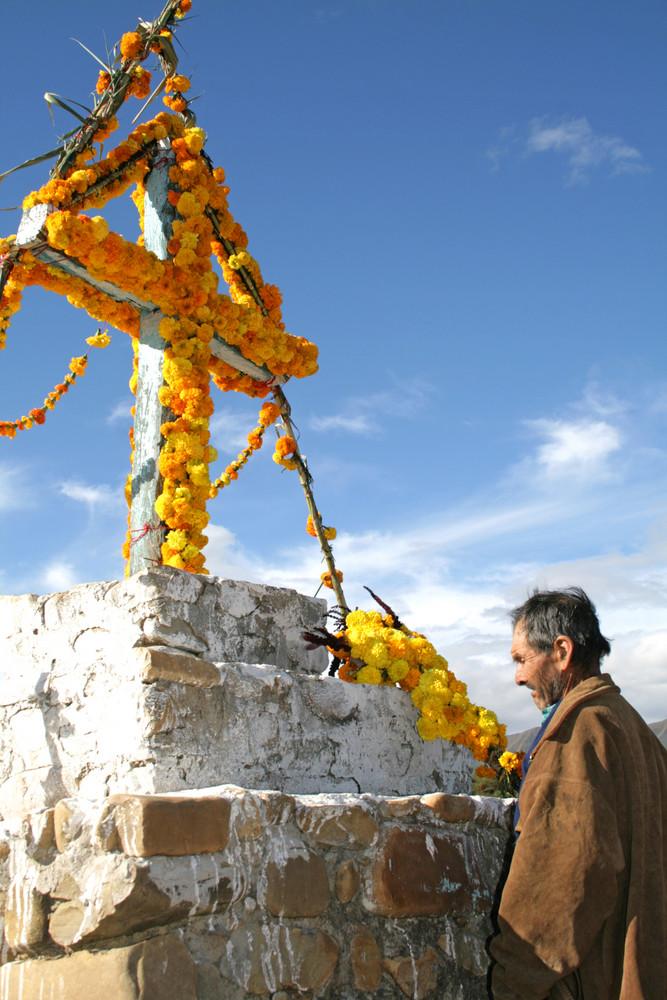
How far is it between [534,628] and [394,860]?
83 cm

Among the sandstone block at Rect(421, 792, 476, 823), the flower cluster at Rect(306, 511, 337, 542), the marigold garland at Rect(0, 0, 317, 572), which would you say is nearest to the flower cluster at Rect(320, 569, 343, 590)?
the flower cluster at Rect(306, 511, 337, 542)

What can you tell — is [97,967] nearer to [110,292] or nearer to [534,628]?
[534,628]

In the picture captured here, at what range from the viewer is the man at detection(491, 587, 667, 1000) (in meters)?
1.80

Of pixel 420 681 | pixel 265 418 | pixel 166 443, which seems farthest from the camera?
pixel 265 418

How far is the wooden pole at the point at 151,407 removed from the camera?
12.8 feet

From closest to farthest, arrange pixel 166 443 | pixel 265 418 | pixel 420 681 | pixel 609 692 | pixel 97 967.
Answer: pixel 97 967, pixel 609 692, pixel 420 681, pixel 166 443, pixel 265 418

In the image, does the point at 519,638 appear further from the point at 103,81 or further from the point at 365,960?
the point at 103,81

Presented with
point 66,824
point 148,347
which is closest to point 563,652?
point 66,824

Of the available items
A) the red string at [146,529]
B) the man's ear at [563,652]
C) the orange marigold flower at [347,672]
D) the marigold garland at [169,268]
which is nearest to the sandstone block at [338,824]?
the man's ear at [563,652]

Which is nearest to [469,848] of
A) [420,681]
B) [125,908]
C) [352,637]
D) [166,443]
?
[420,681]

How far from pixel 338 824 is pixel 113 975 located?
0.75 meters

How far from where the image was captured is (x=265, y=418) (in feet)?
18.5

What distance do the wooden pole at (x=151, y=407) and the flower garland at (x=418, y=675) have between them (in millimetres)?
1078

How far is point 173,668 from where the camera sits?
238 cm
